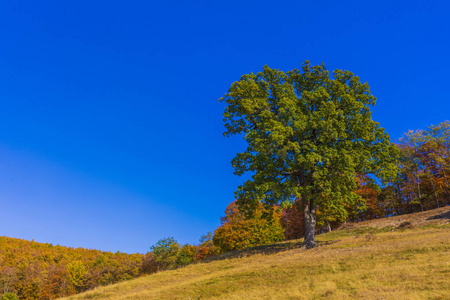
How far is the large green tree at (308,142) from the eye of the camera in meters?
26.4

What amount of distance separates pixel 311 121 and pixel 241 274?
1473cm

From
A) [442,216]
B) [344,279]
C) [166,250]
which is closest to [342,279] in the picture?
[344,279]

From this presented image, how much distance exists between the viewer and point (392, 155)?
96.0ft

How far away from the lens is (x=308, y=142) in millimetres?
27438

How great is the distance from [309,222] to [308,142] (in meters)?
7.97

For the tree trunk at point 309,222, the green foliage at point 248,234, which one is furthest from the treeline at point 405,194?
A: the tree trunk at point 309,222

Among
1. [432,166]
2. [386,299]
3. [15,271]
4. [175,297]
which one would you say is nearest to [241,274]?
[175,297]

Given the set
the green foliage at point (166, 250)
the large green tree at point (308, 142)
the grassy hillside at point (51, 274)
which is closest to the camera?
the large green tree at point (308, 142)

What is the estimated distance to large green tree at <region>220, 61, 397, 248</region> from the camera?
86.7ft

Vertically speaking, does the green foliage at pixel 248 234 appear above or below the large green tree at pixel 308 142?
below

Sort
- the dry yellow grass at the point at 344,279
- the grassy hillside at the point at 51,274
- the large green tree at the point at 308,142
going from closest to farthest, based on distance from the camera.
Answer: the dry yellow grass at the point at 344,279
the large green tree at the point at 308,142
the grassy hillside at the point at 51,274

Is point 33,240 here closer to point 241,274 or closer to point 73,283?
point 73,283

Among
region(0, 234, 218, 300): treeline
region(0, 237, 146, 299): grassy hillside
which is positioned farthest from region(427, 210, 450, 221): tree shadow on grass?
region(0, 237, 146, 299): grassy hillside

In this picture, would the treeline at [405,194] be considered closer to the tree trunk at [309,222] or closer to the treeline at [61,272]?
the treeline at [61,272]
